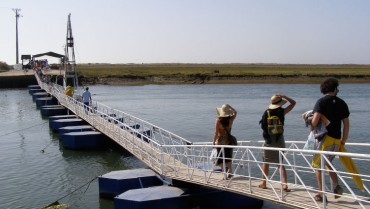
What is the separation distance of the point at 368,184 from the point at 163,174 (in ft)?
23.4

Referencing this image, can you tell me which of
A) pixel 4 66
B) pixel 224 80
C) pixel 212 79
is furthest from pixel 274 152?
pixel 4 66

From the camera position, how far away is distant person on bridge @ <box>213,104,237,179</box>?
9984 mm

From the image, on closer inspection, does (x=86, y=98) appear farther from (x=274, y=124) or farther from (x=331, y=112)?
(x=331, y=112)

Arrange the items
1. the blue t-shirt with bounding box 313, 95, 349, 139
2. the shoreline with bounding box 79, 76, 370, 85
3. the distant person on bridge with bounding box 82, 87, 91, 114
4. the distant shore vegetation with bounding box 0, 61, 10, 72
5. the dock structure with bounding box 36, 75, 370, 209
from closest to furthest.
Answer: the blue t-shirt with bounding box 313, 95, 349, 139
the dock structure with bounding box 36, 75, 370, 209
the distant person on bridge with bounding box 82, 87, 91, 114
the shoreline with bounding box 79, 76, 370, 85
the distant shore vegetation with bounding box 0, 61, 10, 72

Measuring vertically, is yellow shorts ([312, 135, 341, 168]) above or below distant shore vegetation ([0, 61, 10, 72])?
below

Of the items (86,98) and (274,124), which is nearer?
(274,124)

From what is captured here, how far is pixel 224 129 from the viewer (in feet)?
33.9

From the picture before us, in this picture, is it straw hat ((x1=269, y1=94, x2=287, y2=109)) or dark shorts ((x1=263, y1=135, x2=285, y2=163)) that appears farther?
dark shorts ((x1=263, y1=135, x2=285, y2=163))

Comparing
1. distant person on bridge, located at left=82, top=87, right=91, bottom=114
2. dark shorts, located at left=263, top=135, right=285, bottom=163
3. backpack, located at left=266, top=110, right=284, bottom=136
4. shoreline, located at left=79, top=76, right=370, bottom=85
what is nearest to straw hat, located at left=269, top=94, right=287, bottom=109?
backpack, located at left=266, top=110, right=284, bottom=136

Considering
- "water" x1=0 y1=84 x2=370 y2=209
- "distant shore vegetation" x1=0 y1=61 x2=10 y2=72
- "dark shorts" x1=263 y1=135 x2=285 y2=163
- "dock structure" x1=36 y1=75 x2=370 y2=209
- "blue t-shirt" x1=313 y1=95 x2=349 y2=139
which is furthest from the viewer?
"distant shore vegetation" x1=0 y1=61 x2=10 y2=72

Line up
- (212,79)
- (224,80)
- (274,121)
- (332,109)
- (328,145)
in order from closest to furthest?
(332,109), (328,145), (274,121), (224,80), (212,79)

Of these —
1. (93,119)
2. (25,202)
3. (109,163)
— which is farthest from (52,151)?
(25,202)

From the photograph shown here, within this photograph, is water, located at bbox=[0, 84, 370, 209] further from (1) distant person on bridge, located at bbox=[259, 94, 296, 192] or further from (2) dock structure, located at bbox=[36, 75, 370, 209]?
(1) distant person on bridge, located at bbox=[259, 94, 296, 192]

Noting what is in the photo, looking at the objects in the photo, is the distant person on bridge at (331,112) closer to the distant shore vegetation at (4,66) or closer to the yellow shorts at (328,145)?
the yellow shorts at (328,145)
